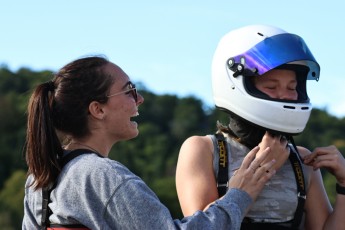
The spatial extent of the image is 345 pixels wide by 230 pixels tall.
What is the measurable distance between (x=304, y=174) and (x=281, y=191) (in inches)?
8.0

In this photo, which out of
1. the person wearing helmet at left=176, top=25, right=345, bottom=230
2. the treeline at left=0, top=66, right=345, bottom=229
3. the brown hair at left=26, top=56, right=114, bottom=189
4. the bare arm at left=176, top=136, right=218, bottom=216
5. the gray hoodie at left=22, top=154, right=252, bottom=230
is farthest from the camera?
the treeline at left=0, top=66, right=345, bottom=229

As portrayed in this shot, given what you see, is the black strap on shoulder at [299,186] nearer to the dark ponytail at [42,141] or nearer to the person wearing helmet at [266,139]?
the person wearing helmet at [266,139]

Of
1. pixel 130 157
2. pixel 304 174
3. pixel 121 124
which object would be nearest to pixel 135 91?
pixel 121 124

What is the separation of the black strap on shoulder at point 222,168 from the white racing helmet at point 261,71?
0.19 meters

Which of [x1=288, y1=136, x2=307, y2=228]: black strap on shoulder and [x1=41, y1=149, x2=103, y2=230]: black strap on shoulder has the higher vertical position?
[x1=41, y1=149, x2=103, y2=230]: black strap on shoulder

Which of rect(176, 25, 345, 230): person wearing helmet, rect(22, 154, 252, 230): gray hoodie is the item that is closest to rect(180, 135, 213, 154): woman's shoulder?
rect(176, 25, 345, 230): person wearing helmet

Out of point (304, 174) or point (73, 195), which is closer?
point (73, 195)

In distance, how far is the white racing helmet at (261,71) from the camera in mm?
5574

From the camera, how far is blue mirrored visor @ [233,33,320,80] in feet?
18.2

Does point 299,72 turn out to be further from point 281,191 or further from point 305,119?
point 281,191

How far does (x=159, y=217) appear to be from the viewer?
4867mm

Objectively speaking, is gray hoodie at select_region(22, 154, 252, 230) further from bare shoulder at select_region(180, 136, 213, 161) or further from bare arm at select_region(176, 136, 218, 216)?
bare shoulder at select_region(180, 136, 213, 161)

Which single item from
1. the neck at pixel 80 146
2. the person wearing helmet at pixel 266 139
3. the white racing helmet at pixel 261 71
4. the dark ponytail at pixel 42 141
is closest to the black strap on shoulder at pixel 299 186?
the person wearing helmet at pixel 266 139

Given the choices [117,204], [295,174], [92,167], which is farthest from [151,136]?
[117,204]
